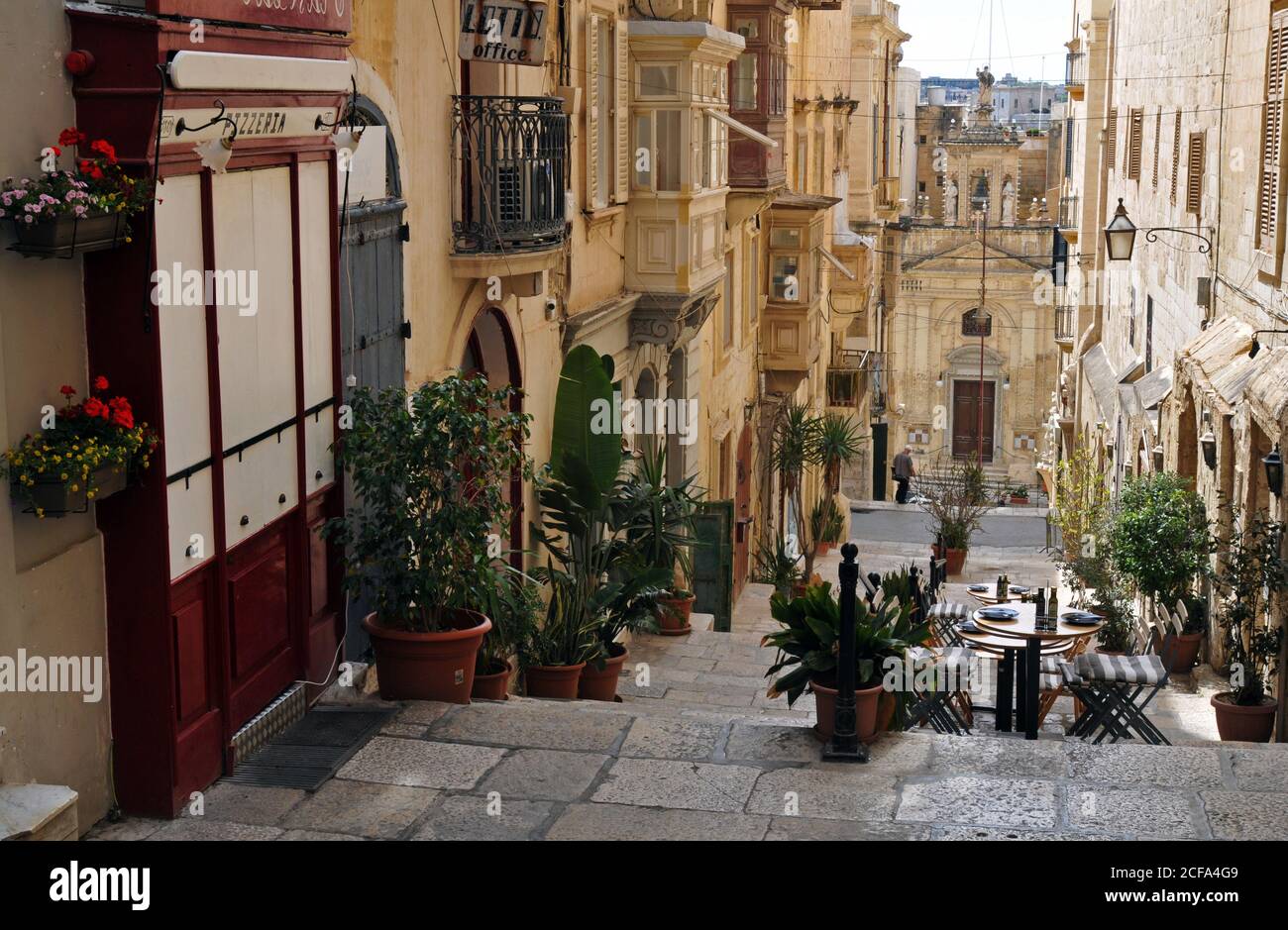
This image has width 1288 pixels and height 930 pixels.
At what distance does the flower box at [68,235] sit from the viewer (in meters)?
5.76

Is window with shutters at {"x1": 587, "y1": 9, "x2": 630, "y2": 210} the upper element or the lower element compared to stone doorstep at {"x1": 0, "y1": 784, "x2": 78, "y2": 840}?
upper

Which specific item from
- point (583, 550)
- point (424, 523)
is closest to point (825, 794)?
point (424, 523)

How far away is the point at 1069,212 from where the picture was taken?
3988 centimetres

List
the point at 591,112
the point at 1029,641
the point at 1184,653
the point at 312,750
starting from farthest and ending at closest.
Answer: the point at 1184,653 < the point at 591,112 < the point at 1029,641 < the point at 312,750

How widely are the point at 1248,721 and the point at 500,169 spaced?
7386 mm

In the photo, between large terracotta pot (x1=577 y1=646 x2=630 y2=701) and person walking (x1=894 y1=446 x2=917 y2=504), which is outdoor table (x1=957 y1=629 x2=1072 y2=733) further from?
person walking (x1=894 y1=446 x2=917 y2=504)

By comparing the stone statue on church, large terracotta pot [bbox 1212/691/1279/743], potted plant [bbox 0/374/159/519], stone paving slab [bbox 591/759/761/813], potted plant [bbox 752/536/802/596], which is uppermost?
the stone statue on church

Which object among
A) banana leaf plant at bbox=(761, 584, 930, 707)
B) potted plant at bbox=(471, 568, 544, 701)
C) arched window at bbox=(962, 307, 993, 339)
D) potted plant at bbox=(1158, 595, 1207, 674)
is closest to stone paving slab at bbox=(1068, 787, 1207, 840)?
banana leaf plant at bbox=(761, 584, 930, 707)

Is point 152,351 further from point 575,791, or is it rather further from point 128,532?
point 575,791

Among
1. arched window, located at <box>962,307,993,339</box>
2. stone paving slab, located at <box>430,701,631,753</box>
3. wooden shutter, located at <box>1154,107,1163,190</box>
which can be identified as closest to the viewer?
stone paving slab, located at <box>430,701,631,753</box>

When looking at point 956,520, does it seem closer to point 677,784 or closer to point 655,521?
point 655,521

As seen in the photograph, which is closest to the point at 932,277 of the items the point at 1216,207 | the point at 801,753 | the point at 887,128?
the point at 887,128

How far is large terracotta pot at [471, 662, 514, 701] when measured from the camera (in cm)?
957

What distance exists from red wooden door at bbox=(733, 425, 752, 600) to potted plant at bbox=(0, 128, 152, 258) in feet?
54.2
